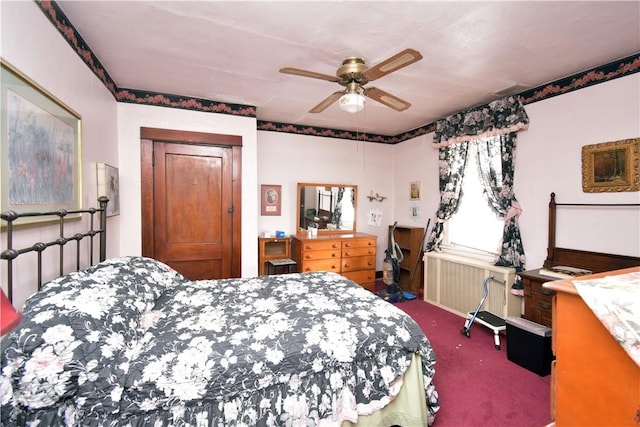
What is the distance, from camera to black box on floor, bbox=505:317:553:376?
7.14 ft

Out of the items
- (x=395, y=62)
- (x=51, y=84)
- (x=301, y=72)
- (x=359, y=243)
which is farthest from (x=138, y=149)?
(x=359, y=243)

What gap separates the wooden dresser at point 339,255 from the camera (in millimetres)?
3711

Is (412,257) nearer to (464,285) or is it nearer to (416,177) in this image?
(464,285)

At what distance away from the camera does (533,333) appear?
2.22 meters

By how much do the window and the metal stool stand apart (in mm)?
2175

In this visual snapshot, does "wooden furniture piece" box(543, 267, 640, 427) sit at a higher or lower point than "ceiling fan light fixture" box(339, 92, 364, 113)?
lower

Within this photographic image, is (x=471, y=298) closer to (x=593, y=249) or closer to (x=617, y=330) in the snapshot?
(x=593, y=249)

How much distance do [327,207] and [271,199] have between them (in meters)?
0.91

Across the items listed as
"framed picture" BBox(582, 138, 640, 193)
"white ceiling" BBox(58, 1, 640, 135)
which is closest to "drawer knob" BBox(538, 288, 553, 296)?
"framed picture" BBox(582, 138, 640, 193)

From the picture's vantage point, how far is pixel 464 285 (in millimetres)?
3334

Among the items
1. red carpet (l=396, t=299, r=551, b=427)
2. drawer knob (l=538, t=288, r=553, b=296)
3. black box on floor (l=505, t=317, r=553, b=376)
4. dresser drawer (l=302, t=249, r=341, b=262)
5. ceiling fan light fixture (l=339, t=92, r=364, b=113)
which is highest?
ceiling fan light fixture (l=339, t=92, r=364, b=113)

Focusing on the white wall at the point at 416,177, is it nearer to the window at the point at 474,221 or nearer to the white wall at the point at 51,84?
the window at the point at 474,221

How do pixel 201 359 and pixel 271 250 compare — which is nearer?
pixel 201 359

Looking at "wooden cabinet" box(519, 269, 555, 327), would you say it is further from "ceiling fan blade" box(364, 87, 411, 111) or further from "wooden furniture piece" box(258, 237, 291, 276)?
"wooden furniture piece" box(258, 237, 291, 276)
